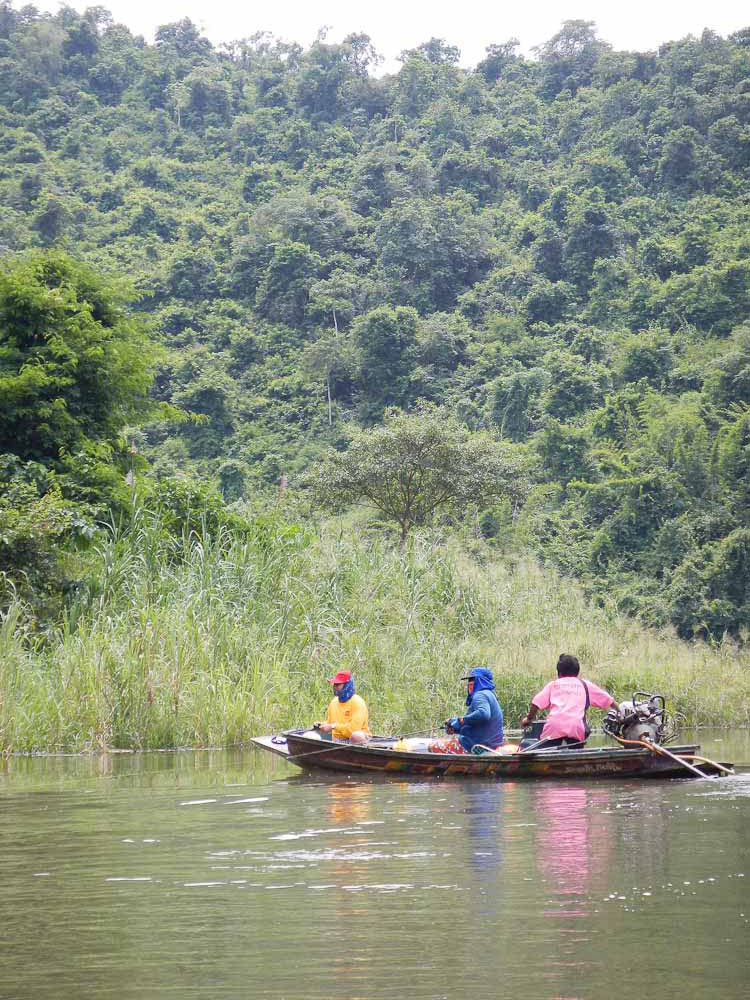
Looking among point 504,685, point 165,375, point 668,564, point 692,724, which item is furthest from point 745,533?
point 165,375

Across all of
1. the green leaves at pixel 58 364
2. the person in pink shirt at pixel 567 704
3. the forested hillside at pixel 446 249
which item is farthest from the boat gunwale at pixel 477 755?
the forested hillside at pixel 446 249

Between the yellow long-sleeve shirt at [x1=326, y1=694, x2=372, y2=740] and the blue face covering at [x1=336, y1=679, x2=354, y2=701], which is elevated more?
the blue face covering at [x1=336, y1=679, x2=354, y2=701]

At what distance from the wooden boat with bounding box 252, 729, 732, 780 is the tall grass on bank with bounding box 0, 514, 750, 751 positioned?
2.18 m

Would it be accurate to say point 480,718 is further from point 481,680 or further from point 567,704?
point 567,704

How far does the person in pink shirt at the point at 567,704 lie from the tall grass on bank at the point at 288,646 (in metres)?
3.82

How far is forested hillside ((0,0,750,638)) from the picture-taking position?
3578 centimetres

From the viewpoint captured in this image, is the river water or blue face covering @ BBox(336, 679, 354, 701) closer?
the river water

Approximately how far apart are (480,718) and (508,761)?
1.82 ft

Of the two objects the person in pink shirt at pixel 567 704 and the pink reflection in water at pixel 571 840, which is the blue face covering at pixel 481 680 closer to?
the person in pink shirt at pixel 567 704

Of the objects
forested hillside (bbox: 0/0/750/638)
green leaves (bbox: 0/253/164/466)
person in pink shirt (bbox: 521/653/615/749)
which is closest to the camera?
person in pink shirt (bbox: 521/653/615/749)

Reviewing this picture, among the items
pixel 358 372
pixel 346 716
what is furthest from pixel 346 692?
pixel 358 372

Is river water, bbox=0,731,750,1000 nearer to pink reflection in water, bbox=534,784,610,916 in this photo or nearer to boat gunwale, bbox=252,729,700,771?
pink reflection in water, bbox=534,784,610,916

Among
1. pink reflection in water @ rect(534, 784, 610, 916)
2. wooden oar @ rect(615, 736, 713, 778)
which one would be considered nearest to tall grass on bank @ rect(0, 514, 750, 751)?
pink reflection in water @ rect(534, 784, 610, 916)

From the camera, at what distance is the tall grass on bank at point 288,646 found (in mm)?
13836
